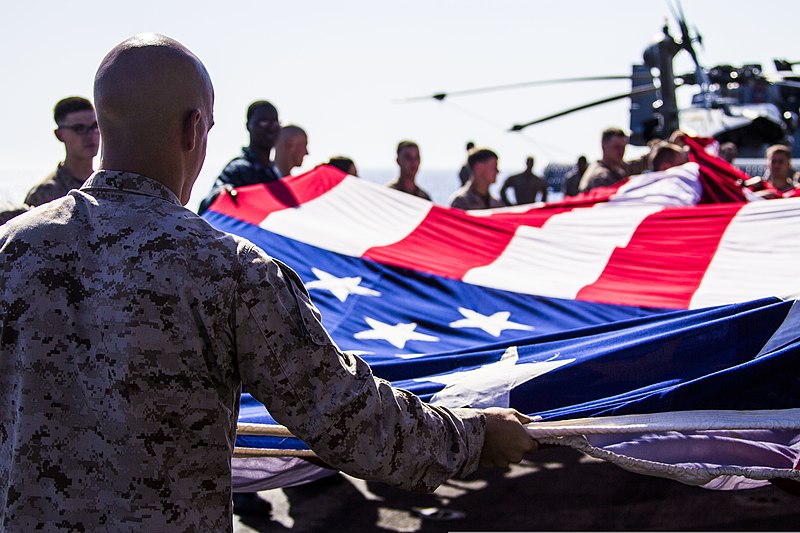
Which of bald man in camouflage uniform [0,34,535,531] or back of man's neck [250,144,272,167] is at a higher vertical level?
back of man's neck [250,144,272,167]

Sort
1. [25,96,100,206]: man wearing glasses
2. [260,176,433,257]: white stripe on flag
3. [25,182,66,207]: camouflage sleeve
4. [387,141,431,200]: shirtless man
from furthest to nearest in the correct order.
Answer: [387,141,431,200]: shirtless man → [260,176,433,257]: white stripe on flag → [25,96,100,206]: man wearing glasses → [25,182,66,207]: camouflage sleeve

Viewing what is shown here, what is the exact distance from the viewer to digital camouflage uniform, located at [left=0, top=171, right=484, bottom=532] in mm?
1358

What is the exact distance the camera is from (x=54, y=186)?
388cm

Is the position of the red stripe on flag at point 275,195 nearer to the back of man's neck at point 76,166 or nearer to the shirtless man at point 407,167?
the back of man's neck at point 76,166

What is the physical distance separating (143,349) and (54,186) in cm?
279

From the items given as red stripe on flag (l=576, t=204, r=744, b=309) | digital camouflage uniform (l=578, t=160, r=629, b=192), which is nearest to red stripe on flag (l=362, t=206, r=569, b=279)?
red stripe on flag (l=576, t=204, r=744, b=309)

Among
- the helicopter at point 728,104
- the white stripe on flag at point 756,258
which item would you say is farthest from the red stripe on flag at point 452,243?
the helicopter at point 728,104

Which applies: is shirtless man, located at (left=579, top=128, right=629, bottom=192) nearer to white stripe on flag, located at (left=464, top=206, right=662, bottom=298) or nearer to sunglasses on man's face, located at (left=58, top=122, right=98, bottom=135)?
white stripe on flag, located at (left=464, top=206, right=662, bottom=298)

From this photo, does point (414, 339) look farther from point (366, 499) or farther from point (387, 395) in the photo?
point (387, 395)

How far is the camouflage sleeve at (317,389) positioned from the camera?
138 cm

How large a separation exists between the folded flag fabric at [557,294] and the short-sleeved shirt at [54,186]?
0.68 m

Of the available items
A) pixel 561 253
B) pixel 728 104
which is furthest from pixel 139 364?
pixel 728 104

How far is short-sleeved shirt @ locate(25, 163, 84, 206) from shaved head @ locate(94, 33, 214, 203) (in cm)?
250

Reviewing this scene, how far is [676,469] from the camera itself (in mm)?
2168
